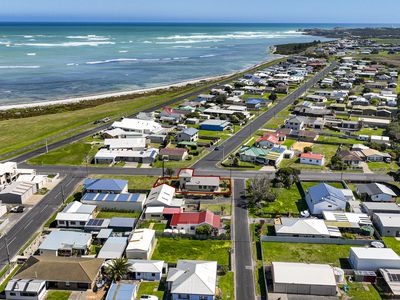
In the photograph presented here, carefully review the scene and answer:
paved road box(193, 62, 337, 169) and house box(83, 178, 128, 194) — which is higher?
house box(83, 178, 128, 194)

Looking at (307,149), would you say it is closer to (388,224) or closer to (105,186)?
(388,224)

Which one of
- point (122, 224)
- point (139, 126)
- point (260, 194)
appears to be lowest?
point (122, 224)

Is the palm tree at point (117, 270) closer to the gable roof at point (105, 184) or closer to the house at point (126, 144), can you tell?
the gable roof at point (105, 184)

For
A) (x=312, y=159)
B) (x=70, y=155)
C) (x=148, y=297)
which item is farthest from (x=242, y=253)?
(x=70, y=155)

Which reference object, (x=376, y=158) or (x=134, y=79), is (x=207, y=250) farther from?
(x=134, y=79)

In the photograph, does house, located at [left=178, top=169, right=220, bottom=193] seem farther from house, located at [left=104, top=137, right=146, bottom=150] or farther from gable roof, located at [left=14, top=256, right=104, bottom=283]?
gable roof, located at [left=14, top=256, right=104, bottom=283]

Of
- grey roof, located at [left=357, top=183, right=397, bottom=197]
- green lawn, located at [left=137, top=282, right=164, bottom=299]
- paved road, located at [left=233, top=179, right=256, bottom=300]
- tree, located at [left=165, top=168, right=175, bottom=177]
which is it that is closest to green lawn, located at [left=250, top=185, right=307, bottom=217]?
paved road, located at [left=233, top=179, right=256, bottom=300]
